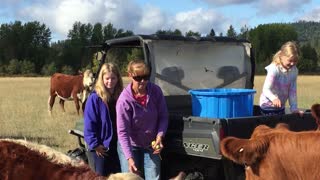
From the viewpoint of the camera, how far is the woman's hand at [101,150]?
4.85m

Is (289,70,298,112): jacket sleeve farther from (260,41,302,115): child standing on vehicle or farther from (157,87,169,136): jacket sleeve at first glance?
(157,87,169,136): jacket sleeve

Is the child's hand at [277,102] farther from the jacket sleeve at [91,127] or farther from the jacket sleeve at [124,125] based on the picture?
the jacket sleeve at [91,127]

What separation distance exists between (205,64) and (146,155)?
263cm

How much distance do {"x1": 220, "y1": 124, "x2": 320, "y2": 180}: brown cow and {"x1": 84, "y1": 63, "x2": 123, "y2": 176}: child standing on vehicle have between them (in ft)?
8.26

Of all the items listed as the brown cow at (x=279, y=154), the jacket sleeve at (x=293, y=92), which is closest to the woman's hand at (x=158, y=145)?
the jacket sleeve at (x=293, y=92)

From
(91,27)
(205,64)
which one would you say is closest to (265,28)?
(91,27)

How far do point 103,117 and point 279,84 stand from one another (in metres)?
2.00

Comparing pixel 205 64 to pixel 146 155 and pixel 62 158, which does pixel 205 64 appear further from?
Result: pixel 62 158

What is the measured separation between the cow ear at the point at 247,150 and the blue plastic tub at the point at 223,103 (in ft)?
9.72

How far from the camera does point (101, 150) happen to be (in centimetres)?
488

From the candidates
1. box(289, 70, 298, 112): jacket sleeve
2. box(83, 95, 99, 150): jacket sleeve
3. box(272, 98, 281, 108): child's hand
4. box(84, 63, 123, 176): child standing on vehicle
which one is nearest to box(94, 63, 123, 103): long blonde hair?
box(84, 63, 123, 176): child standing on vehicle

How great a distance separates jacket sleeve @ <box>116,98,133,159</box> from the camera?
4574 mm

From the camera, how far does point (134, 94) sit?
4.71 m

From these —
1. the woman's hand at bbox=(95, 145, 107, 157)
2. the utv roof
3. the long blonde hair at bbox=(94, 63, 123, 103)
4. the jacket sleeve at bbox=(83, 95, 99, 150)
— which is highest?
the utv roof
